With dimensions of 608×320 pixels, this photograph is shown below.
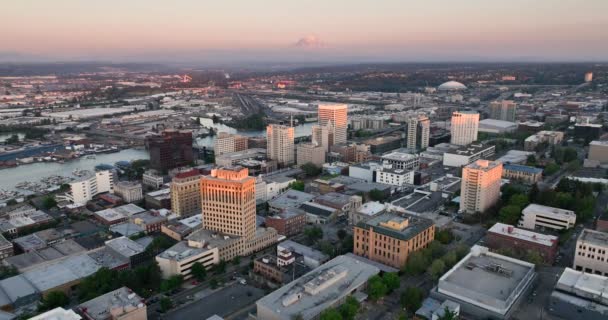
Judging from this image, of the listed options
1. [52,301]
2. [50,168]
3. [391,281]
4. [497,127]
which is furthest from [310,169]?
[497,127]

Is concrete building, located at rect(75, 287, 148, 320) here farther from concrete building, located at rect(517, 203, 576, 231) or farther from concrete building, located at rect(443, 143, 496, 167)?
concrete building, located at rect(443, 143, 496, 167)

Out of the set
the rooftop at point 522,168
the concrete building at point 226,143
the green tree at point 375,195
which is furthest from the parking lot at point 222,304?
the concrete building at point 226,143

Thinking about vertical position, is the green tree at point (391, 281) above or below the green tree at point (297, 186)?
above

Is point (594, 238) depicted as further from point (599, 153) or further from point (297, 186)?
point (599, 153)

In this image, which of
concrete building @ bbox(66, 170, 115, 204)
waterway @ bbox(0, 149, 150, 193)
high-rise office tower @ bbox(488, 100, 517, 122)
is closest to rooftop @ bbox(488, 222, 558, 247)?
concrete building @ bbox(66, 170, 115, 204)

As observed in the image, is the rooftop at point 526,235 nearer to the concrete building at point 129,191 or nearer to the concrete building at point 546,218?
the concrete building at point 546,218

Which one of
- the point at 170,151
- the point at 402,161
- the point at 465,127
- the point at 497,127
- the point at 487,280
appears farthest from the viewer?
the point at 497,127
